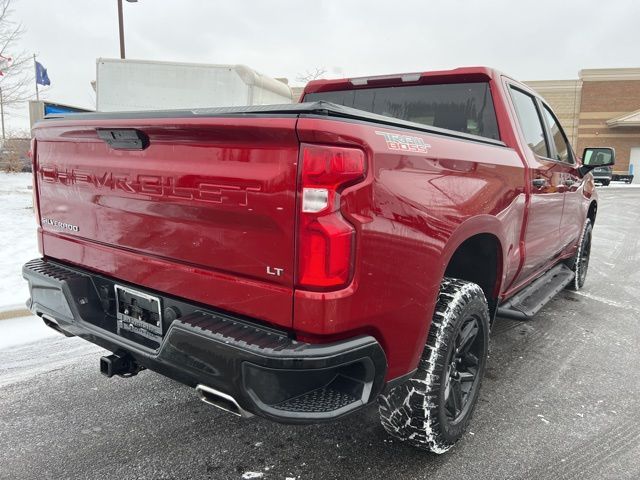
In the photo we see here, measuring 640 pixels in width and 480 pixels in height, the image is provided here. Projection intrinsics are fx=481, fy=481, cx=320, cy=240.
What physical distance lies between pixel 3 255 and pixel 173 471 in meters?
4.85

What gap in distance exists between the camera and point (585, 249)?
5.70 m

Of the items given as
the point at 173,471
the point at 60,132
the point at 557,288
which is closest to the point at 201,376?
the point at 173,471

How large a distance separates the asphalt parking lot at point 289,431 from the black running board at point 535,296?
489mm

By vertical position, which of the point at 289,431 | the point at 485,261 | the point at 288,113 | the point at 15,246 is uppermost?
the point at 288,113

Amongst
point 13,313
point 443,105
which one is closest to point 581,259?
point 443,105

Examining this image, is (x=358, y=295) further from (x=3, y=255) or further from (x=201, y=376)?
(x=3, y=255)

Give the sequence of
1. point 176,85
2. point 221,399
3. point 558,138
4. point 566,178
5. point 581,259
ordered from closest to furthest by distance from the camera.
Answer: point 221,399 < point 566,178 < point 558,138 < point 581,259 < point 176,85

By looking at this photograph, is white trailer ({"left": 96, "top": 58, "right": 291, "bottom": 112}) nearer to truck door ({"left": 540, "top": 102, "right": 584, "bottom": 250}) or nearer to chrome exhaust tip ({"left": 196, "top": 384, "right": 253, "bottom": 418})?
truck door ({"left": 540, "top": 102, "right": 584, "bottom": 250})

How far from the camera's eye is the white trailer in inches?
283

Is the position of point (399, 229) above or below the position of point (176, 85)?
below

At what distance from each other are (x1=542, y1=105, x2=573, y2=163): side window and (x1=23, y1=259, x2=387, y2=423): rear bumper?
308 centimetres

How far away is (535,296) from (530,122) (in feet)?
4.32

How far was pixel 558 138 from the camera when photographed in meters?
4.23

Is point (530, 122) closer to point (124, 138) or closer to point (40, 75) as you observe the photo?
point (124, 138)
